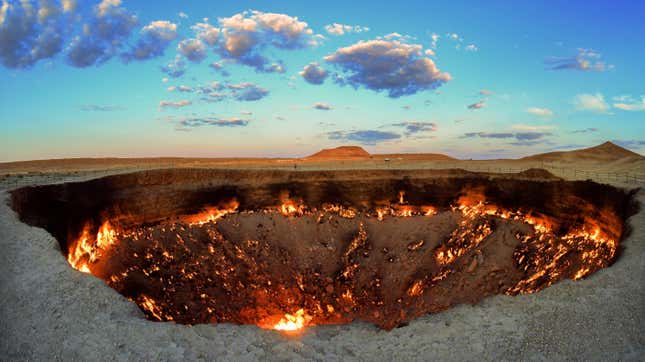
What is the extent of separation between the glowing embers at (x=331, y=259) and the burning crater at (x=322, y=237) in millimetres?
84

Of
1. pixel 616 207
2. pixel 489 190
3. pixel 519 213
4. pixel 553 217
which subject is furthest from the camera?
pixel 489 190

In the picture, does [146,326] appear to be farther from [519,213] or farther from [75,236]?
[519,213]

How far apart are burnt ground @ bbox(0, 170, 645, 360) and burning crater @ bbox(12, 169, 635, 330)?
838cm

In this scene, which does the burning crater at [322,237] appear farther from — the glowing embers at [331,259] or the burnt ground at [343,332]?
the burnt ground at [343,332]

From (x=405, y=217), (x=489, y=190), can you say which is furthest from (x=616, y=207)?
(x=405, y=217)

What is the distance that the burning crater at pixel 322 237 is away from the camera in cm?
1797

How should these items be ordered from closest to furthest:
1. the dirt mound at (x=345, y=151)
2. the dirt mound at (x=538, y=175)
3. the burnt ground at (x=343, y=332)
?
the burnt ground at (x=343, y=332) < the dirt mound at (x=538, y=175) < the dirt mound at (x=345, y=151)

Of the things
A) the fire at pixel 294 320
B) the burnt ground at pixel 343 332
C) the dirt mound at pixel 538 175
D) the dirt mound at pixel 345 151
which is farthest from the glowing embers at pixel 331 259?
the dirt mound at pixel 345 151

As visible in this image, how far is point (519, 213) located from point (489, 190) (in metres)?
2.62

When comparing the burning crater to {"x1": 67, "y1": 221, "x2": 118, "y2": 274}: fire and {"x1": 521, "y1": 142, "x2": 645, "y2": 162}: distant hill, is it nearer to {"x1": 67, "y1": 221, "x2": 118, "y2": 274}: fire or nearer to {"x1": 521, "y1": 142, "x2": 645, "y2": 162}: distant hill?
{"x1": 67, "y1": 221, "x2": 118, "y2": 274}: fire

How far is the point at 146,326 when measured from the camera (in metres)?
6.82

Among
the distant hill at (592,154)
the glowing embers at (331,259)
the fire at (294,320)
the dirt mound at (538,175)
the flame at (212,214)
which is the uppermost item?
the distant hill at (592,154)

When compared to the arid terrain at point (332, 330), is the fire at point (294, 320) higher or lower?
lower

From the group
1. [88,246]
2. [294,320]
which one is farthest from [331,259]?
[88,246]
